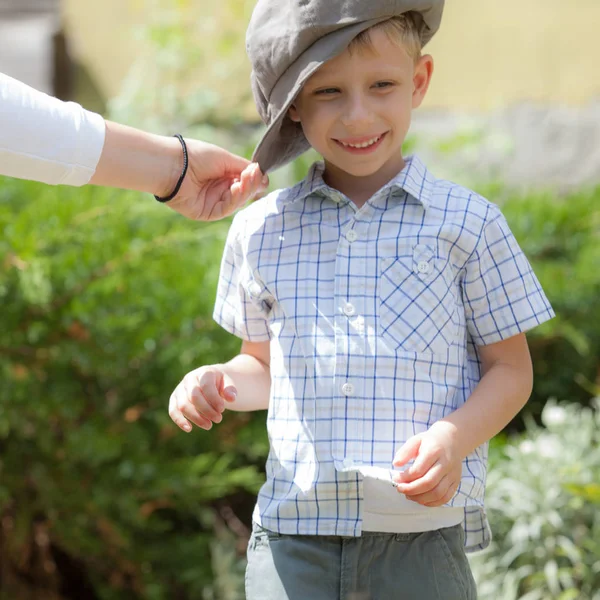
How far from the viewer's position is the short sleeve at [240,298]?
202 cm

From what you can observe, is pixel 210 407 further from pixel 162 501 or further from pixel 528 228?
pixel 528 228

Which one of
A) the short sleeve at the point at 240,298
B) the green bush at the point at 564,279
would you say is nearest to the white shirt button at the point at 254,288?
the short sleeve at the point at 240,298

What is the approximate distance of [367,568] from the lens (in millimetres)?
1849

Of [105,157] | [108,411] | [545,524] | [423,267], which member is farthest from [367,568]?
[108,411]

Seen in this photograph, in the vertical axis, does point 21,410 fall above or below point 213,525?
above

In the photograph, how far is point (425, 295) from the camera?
6.10 feet

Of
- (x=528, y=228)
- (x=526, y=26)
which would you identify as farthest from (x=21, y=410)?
(x=526, y=26)

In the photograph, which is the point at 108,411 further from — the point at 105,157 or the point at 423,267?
the point at 423,267

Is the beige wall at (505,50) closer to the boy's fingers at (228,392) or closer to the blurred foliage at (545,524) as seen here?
the blurred foliage at (545,524)

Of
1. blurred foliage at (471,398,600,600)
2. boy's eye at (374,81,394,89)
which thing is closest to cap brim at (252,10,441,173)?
boy's eye at (374,81,394,89)

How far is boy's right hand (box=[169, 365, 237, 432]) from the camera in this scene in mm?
1792

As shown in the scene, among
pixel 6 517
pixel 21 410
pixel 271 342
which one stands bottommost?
pixel 6 517

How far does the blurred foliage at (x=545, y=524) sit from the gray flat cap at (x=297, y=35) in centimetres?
178

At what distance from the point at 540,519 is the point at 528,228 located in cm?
157
